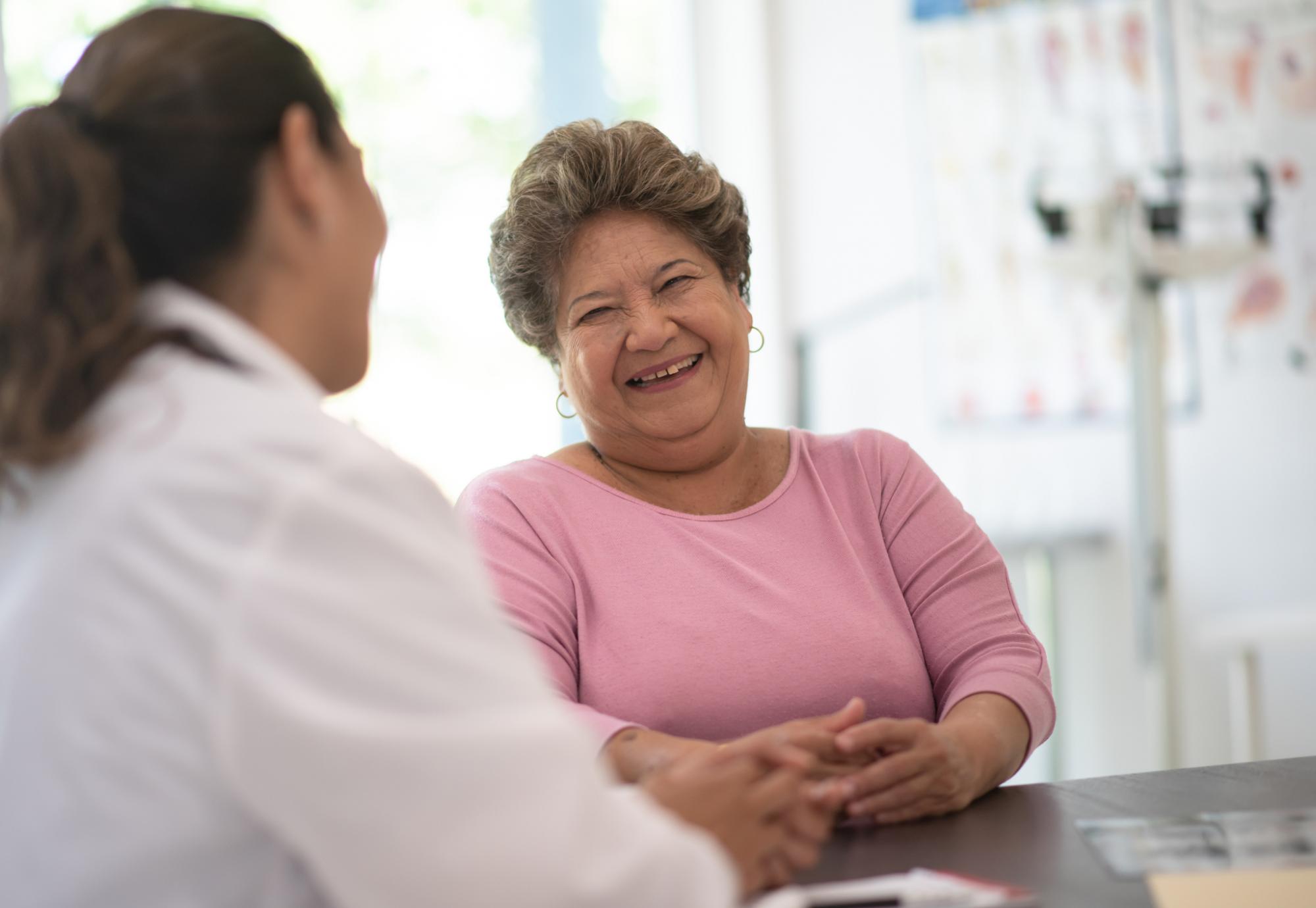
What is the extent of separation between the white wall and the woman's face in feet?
5.39

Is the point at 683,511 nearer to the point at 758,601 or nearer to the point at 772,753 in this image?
the point at 758,601

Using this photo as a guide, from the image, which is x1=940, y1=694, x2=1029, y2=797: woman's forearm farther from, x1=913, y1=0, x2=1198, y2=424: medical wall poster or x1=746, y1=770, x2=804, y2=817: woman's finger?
x1=913, y1=0, x2=1198, y2=424: medical wall poster

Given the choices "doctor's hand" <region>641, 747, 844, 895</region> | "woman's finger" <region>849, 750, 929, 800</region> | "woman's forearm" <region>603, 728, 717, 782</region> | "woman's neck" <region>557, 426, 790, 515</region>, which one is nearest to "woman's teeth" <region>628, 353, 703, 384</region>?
"woman's neck" <region>557, 426, 790, 515</region>

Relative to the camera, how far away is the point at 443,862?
2.25 ft

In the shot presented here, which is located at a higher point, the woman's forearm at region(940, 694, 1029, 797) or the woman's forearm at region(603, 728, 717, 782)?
the woman's forearm at region(603, 728, 717, 782)

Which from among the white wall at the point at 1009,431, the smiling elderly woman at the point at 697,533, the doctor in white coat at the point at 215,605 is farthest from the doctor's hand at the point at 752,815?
the white wall at the point at 1009,431

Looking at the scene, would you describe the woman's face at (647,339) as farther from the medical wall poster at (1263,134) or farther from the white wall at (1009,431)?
the medical wall poster at (1263,134)

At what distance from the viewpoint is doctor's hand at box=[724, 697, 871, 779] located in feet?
4.07

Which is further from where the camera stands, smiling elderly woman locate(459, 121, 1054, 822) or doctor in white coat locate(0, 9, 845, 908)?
smiling elderly woman locate(459, 121, 1054, 822)

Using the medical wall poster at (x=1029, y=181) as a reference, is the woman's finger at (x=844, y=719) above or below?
below

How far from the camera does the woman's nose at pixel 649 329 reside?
1.63 meters

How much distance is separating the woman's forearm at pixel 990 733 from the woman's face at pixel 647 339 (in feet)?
1.62

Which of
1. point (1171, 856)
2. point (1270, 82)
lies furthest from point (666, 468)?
point (1270, 82)

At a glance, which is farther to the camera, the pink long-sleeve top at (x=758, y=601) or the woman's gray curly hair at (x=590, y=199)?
the woman's gray curly hair at (x=590, y=199)
